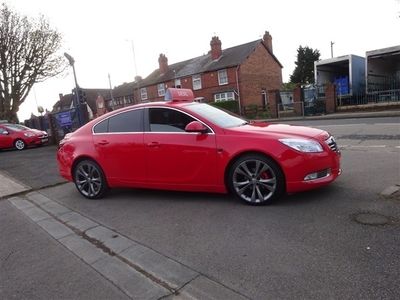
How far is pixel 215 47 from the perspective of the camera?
4338 cm

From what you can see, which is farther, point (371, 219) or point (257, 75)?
point (257, 75)

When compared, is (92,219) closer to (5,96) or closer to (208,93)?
(5,96)

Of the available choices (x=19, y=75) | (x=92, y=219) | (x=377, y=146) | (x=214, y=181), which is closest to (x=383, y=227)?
(x=214, y=181)

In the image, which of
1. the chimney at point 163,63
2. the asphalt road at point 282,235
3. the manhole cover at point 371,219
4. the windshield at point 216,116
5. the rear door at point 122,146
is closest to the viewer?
the asphalt road at point 282,235

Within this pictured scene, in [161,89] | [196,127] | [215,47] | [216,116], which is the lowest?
[196,127]

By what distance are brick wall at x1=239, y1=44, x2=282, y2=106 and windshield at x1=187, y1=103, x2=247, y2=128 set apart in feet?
113

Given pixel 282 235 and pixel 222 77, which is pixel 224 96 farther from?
pixel 282 235

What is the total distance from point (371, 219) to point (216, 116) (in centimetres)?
263

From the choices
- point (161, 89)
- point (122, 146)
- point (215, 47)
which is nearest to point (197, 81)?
point (215, 47)

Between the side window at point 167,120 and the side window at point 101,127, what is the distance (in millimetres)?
965

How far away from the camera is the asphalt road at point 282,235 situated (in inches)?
120

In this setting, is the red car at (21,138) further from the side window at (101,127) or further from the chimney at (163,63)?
the chimney at (163,63)

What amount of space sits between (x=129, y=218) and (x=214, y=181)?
1.31 metres

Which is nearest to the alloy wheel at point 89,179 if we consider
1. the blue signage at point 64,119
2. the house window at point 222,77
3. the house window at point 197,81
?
the blue signage at point 64,119
